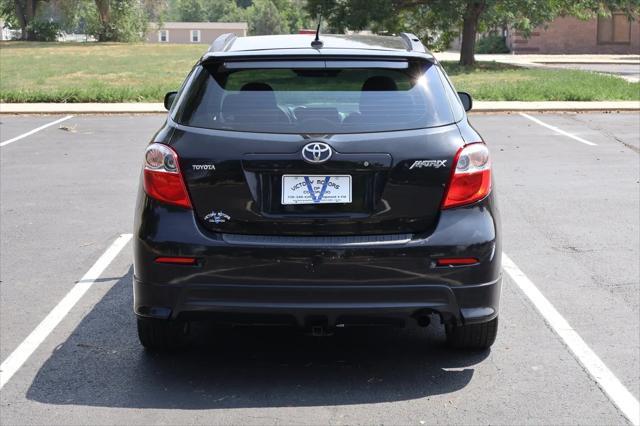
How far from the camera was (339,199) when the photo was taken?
470cm

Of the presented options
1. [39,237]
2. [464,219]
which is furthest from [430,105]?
[39,237]

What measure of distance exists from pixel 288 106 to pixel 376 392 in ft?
4.85

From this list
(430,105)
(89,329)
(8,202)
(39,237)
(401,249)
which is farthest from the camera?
(8,202)

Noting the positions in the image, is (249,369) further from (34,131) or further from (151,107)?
(151,107)

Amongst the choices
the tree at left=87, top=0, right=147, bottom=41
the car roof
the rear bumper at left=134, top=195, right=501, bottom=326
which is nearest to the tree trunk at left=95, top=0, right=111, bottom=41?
the tree at left=87, top=0, right=147, bottom=41

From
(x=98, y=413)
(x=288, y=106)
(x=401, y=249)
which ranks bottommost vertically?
(x=98, y=413)

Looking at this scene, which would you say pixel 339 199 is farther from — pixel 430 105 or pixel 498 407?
pixel 498 407

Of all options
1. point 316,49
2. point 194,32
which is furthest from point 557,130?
point 194,32

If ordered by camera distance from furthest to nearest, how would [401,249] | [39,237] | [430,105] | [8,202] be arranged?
[8,202]
[39,237]
[430,105]
[401,249]

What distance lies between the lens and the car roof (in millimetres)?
5125

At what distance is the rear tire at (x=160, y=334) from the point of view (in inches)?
208

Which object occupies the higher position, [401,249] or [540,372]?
[401,249]

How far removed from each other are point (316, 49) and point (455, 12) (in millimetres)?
26215

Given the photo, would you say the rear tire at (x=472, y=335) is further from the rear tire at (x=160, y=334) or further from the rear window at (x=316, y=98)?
the rear tire at (x=160, y=334)
